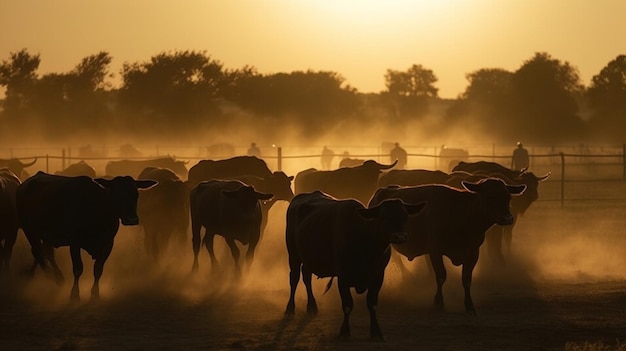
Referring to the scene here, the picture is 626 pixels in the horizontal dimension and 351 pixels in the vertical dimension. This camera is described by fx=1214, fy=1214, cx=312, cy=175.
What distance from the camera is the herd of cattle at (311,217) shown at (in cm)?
1180

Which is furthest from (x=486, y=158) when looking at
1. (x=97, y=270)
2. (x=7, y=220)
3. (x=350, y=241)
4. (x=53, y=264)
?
(x=350, y=241)

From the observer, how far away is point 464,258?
1378cm

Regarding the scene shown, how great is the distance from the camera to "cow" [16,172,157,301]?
1445cm

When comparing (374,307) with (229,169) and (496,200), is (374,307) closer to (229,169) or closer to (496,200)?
(496,200)

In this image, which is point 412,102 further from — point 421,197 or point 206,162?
point 421,197

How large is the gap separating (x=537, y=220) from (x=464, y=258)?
1357 centimetres

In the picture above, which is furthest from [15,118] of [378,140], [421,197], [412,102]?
[421,197]

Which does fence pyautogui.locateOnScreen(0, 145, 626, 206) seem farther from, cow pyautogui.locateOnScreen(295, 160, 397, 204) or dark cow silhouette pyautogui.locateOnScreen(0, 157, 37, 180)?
cow pyautogui.locateOnScreen(295, 160, 397, 204)

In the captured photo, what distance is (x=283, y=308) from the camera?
1364 cm

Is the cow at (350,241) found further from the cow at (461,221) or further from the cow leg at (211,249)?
the cow leg at (211,249)

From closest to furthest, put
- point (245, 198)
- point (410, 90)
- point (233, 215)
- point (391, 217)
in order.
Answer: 1. point (391, 217)
2. point (245, 198)
3. point (233, 215)
4. point (410, 90)

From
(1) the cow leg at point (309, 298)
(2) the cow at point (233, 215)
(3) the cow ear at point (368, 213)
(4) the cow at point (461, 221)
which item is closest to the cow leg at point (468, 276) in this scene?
(4) the cow at point (461, 221)

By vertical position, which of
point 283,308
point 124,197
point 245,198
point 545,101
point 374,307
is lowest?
point 283,308

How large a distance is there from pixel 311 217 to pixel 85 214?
3313 mm
